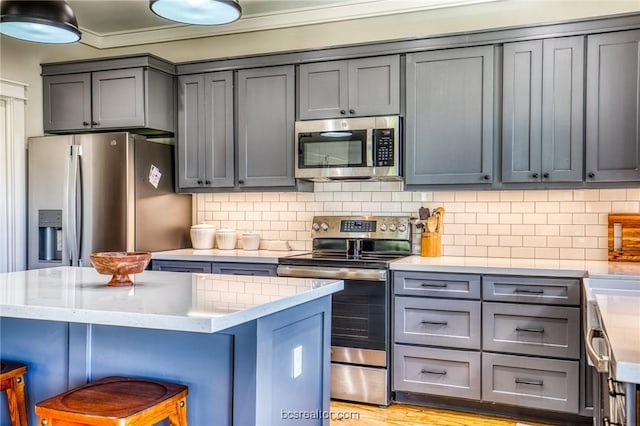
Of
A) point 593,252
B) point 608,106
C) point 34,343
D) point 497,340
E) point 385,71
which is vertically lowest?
point 497,340

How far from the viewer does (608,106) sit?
3.24m

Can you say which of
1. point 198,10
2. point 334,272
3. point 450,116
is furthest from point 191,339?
point 450,116

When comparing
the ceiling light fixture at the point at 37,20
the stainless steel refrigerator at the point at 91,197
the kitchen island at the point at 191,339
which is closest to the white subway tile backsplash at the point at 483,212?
the stainless steel refrigerator at the point at 91,197

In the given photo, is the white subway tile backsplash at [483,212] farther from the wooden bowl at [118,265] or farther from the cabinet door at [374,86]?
the wooden bowl at [118,265]

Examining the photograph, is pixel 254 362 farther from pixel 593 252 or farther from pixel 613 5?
pixel 613 5

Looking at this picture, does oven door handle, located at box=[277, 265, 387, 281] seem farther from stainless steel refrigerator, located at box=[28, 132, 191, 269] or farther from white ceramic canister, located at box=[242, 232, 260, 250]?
stainless steel refrigerator, located at box=[28, 132, 191, 269]

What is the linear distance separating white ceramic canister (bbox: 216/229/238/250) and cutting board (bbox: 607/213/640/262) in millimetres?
2695

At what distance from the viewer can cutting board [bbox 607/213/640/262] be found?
11.2ft

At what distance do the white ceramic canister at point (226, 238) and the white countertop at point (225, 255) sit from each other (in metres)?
0.12

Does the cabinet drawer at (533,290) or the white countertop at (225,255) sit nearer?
the cabinet drawer at (533,290)

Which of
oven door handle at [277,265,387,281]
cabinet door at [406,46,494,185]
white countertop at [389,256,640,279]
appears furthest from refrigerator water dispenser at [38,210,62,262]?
cabinet door at [406,46,494,185]

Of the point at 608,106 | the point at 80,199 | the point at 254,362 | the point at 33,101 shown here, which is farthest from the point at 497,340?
the point at 33,101

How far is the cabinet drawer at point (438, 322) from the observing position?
323cm

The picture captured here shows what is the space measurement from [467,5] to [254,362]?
10.3ft
